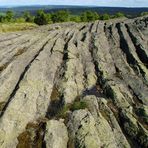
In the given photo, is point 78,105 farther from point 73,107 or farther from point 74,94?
point 74,94

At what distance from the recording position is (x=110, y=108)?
124 ft

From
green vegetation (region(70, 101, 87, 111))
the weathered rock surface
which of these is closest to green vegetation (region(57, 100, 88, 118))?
green vegetation (region(70, 101, 87, 111))

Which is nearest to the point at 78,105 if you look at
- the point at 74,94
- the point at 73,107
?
the point at 73,107

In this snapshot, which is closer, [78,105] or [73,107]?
[78,105]

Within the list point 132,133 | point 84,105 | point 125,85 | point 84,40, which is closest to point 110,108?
point 84,105

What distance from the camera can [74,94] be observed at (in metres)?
41.7

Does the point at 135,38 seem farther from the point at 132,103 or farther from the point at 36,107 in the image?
the point at 36,107

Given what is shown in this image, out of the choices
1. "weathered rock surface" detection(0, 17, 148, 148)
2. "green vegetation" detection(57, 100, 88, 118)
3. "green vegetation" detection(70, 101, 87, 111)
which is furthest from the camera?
"green vegetation" detection(70, 101, 87, 111)

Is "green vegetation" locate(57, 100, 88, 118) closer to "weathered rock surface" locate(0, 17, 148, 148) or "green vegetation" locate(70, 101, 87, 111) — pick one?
"green vegetation" locate(70, 101, 87, 111)

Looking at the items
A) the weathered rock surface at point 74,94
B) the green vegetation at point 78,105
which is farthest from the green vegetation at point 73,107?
the weathered rock surface at point 74,94

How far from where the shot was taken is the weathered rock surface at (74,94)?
30781 mm

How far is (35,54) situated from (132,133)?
3005 centimetres

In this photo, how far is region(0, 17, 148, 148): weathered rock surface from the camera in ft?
101

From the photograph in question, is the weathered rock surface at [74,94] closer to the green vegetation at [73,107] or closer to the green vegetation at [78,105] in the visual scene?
the green vegetation at [78,105]
